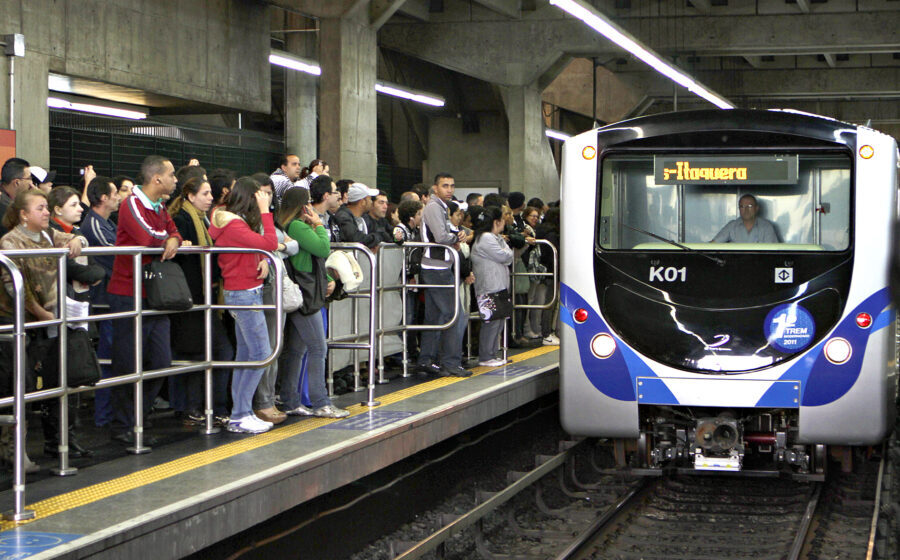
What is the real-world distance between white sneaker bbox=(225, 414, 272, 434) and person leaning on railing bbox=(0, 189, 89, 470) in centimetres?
131

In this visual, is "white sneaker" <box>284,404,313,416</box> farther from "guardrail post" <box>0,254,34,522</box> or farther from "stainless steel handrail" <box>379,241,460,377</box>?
"guardrail post" <box>0,254,34,522</box>

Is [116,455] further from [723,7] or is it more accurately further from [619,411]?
[723,7]

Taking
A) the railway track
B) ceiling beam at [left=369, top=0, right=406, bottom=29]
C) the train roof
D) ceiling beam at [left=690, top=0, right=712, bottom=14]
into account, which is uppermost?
ceiling beam at [left=690, top=0, right=712, bottom=14]

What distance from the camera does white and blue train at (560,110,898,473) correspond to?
7.92 meters

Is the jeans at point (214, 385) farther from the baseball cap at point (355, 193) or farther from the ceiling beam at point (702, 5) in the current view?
the ceiling beam at point (702, 5)

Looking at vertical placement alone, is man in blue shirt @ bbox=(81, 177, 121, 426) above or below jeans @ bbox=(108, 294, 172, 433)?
above

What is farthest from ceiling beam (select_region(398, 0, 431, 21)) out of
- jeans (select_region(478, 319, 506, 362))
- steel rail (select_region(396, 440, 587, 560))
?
steel rail (select_region(396, 440, 587, 560))

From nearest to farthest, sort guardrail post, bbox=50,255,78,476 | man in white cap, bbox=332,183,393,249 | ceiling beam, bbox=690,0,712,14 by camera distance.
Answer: guardrail post, bbox=50,255,78,476
man in white cap, bbox=332,183,393,249
ceiling beam, bbox=690,0,712,14

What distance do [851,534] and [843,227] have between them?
2.13 metres

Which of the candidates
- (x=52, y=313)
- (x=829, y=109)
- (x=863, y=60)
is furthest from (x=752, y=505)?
(x=829, y=109)

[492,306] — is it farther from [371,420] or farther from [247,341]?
[247,341]

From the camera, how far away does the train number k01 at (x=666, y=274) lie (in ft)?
27.4

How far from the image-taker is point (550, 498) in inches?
377

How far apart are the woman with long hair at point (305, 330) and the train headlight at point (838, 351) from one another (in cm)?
334
